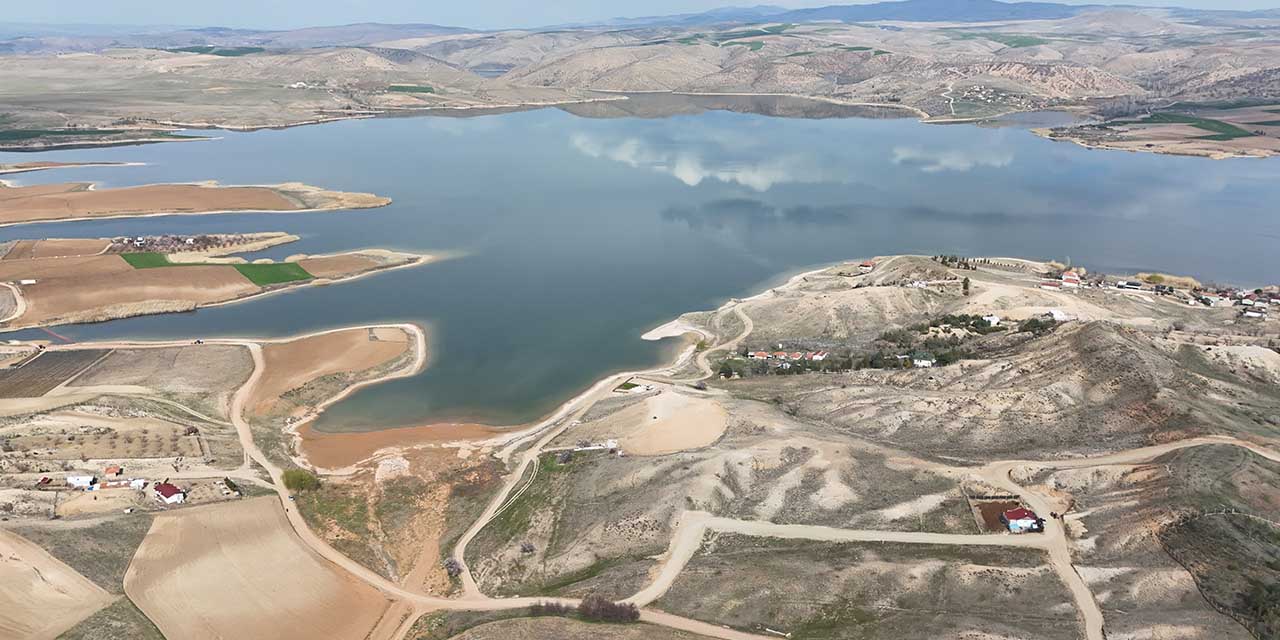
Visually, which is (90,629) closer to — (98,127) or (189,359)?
(189,359)

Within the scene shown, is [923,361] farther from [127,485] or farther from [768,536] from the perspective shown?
[127,485]

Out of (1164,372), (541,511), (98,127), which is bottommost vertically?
(541,511)

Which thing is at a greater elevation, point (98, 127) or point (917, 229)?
point (98, 127)

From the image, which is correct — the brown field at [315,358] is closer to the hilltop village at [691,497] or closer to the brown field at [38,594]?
the hilltop village at [691,497]

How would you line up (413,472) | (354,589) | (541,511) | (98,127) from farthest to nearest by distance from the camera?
(98,127) < (413,472) < (541,511) < (354,589)

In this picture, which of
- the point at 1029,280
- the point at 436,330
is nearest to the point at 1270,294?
the point at 1029,280

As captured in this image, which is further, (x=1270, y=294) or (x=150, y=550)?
(x=1270, y=294)
